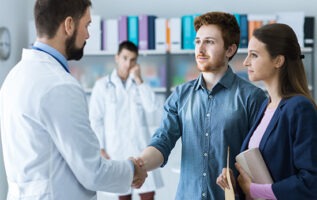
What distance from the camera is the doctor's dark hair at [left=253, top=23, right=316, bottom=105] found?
1822 millimetres

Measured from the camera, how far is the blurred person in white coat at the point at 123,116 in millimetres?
4312

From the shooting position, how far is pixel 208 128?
2131 millimetres

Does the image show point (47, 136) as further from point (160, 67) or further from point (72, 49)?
point (160, 67)

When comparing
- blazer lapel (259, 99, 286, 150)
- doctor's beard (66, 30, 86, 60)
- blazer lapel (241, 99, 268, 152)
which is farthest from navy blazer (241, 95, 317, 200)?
doctor's beard (66, 30, 86, 60)

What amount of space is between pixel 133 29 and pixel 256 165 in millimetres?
3202

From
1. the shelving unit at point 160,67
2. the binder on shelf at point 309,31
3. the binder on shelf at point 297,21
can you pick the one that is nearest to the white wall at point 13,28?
the shelving unit at point 160,67

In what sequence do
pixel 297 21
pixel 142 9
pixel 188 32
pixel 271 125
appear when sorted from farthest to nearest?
pixel 142 9
pixel 188 32
pixel 297 21
pixel 271 125

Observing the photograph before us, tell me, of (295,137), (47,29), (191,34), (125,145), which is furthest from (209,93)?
(191,34)

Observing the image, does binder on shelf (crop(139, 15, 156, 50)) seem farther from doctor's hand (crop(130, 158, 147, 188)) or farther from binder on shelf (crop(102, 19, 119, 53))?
doctor's hand (crop(130, 158, 147, 188))

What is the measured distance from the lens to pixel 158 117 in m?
5.01

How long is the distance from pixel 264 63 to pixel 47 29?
32.0 inches

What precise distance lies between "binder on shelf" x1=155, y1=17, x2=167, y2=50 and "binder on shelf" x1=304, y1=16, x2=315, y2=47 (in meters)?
1.33

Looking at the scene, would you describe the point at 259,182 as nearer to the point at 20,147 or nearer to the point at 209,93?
the point at 209,93

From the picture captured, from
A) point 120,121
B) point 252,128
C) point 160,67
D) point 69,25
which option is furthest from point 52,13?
point 160,67
